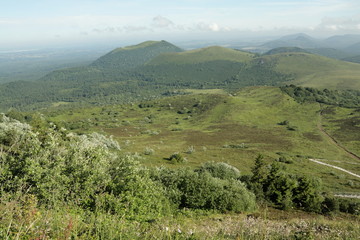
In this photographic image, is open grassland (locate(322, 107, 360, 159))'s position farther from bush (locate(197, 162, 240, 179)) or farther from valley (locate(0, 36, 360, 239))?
bush (locate(197, 162, 240, 179))

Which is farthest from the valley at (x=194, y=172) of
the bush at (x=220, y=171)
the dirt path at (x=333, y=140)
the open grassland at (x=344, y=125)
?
the dirt path at (x=333, y=140)

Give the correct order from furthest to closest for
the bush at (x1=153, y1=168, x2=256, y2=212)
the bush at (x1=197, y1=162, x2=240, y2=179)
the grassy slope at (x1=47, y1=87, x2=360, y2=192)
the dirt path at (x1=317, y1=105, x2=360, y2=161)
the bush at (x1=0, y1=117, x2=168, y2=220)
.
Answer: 1. the dirt path at (x1=317, y1=105, x2=360, y2=161)
2. the grassy slope at (x1=47, y1=87, x2=360, y2=192)
3. the bush at (x1=197, y1=162, x2=240, y2=179)
4. the bush at (x1=153, y1=168, x2=256, y2=212)
5. the bush at (x1=0, y1=117, x2=168, y2=220)

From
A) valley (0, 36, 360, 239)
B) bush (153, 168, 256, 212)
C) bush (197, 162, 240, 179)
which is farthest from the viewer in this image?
bush (197, 162, 240, 179)

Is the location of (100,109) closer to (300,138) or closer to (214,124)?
(214,124)

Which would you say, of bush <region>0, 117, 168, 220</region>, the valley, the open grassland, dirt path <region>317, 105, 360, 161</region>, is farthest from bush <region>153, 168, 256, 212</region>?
the open grassland

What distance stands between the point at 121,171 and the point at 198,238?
14.6 metres

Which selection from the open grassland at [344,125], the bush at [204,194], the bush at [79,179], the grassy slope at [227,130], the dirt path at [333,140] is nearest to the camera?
the bush at [79,179]

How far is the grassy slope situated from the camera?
6050 centimetres

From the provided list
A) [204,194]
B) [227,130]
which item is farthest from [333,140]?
[204,194]

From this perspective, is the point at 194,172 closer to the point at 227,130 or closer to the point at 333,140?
the point at 227,130

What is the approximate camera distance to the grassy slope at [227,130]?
60500mm

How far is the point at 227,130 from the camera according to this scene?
105m

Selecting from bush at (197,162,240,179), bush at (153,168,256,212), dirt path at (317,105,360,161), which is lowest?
dirt path at (317,105,360,161)

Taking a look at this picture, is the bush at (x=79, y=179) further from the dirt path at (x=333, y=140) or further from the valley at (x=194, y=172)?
the dirt path at (x=333, y=140)
